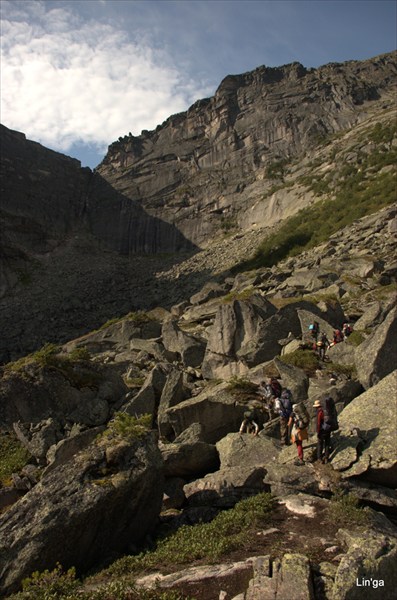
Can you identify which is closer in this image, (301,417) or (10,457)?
(301,417)

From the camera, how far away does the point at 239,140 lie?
82000 millimetres

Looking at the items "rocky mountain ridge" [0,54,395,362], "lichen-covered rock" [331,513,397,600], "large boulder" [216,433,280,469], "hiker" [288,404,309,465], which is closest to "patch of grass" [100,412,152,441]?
"large boulder" [216,433,280,469]

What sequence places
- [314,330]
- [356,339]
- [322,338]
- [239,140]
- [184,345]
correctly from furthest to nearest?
[239,140] < [184,345] < [314,330] < [322,338] < [356,339]

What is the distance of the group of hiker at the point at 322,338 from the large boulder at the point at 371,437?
4420 mm

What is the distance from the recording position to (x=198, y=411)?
12.1 meters

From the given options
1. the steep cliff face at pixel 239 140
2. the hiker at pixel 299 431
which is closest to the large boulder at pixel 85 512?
the hiker at pixel 299 431

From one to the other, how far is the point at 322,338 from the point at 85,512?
34.4 feet

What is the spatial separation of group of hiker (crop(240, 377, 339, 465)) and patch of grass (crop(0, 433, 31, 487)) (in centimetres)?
559

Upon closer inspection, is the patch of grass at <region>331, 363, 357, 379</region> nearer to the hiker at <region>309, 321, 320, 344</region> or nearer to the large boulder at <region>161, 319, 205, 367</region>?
the hiker at <region>309, 321, 320, 344</region>

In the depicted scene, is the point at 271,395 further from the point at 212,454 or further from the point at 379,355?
the point at 379,355

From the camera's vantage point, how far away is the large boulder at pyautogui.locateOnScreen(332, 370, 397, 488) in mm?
8008

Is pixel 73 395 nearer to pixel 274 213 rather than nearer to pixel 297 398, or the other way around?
pixel 297 398

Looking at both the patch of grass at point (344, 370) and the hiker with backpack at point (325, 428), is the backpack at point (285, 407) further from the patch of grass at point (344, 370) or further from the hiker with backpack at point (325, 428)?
the patch of grass at point (344, 370)

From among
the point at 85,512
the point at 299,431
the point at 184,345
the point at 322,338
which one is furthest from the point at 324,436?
the point at 184,345
